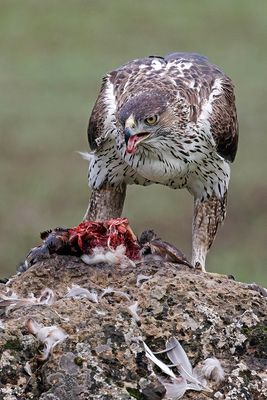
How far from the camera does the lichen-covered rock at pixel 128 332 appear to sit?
21.2ft

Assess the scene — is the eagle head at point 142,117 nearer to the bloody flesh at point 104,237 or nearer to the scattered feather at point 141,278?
the bloody flesh at point 104,237

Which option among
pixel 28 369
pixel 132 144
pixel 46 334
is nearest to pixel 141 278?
pixel 46 334

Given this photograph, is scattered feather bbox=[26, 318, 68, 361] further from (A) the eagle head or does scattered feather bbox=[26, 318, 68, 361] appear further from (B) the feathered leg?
(B) the feathered leg

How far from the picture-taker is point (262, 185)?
20.2 meters

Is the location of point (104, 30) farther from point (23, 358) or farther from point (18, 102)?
point (23, 358)

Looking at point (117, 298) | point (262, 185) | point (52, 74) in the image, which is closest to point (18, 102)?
point (52, 74)

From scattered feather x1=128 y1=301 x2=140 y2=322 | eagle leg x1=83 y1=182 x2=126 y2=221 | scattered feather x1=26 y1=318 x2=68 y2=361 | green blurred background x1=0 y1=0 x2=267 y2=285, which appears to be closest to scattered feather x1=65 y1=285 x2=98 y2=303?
scattered feather x1=128 y1=301 x2=140 y2=322

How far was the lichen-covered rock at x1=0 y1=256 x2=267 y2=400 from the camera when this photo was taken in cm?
645

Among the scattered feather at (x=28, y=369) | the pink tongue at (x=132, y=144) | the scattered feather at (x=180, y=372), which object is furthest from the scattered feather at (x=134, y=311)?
the pink tongue at (x=132, y=144)

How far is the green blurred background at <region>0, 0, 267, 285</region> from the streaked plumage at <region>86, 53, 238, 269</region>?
530 centimetres

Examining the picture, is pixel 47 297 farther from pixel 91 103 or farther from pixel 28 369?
pixel 91 103

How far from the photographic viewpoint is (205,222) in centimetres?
1031

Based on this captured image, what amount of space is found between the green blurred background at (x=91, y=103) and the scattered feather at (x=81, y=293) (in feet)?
27.6

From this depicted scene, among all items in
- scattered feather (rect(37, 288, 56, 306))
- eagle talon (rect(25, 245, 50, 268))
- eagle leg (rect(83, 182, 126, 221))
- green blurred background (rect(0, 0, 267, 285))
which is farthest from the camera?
green blurred background (rect(0, 0, 267, 285))
